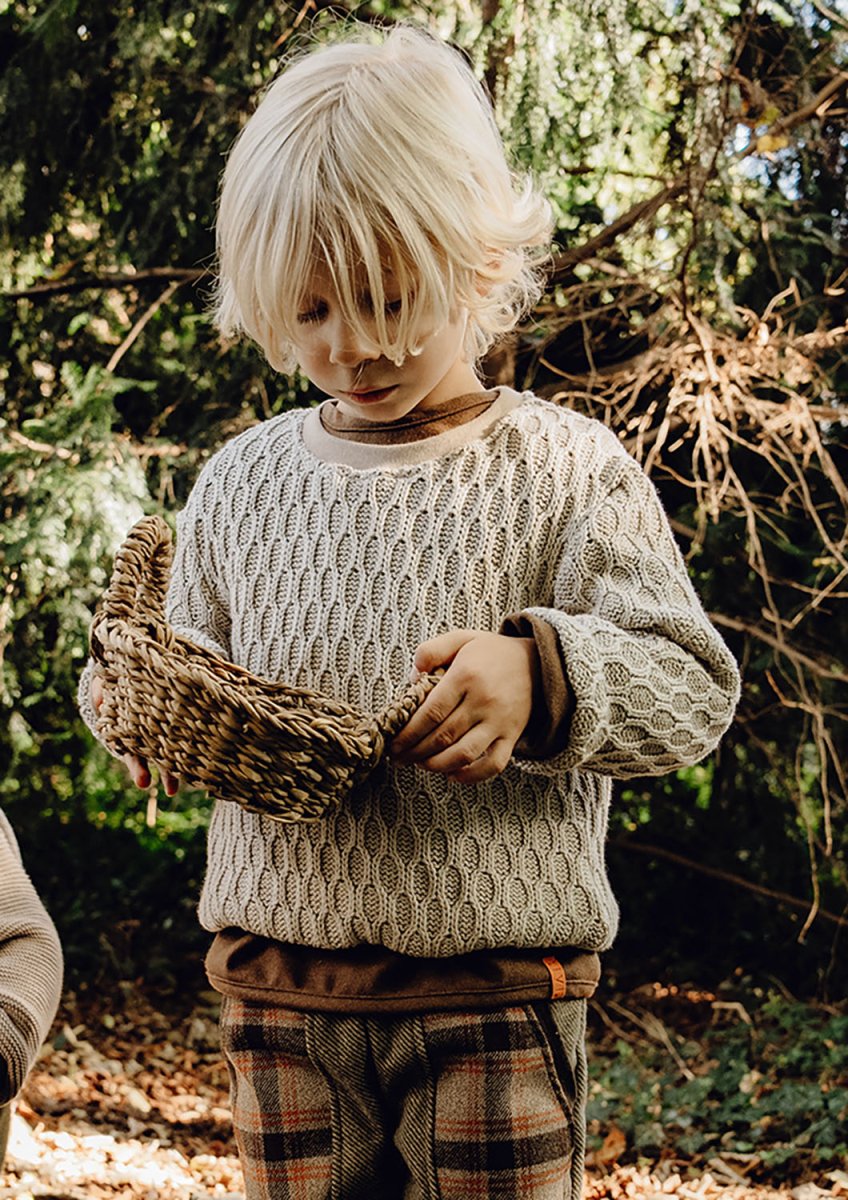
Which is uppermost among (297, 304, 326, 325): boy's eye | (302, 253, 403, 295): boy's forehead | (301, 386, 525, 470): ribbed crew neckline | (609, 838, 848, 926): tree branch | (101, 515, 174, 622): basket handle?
(302, 253, 403, 295): boy's forehead

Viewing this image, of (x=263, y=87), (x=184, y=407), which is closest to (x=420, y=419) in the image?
(x=263, y=87)

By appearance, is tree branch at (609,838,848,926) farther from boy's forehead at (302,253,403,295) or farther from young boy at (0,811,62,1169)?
boy's forehead at (302,253,403,295)

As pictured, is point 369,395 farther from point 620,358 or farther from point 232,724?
point 620,358

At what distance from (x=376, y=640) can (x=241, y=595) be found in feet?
0.66

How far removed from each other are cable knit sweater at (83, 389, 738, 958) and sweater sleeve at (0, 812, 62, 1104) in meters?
0.21

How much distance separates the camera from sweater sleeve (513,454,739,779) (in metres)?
1.37

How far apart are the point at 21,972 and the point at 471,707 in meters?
0.70

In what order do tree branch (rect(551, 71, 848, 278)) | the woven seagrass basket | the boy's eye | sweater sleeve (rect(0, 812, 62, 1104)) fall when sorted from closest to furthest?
the woven seagrass basket
the boy's eye
sweater sleeve (rect(0, 812, 62, 1104))
tree branch (rect(551, 71, 848, 278))

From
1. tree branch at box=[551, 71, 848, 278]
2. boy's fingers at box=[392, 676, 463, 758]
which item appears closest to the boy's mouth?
boy's fingers at box=[392, 676, 463, 758]

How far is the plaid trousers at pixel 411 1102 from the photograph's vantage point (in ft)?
4.76

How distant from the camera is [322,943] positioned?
4.90 ft

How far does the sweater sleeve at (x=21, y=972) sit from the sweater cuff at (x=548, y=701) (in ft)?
2.21

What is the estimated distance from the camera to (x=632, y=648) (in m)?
1.41

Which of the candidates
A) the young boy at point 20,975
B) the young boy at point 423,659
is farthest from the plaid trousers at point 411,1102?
the young boy at point 20,975
